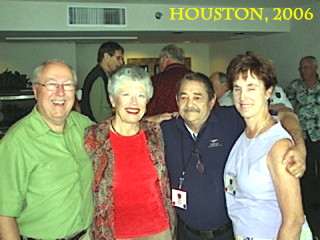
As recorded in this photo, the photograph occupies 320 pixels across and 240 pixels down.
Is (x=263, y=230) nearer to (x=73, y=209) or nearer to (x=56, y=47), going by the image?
(x=73, y=209)

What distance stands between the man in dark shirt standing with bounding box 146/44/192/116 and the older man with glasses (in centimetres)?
122

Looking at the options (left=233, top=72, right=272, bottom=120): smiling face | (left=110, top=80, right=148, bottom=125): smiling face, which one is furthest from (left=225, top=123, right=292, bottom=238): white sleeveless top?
(left=110, top=80, right=148, bottom=125): smiling face

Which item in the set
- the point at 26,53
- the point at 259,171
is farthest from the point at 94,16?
the point at 259,171

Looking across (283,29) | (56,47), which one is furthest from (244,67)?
(56,47)

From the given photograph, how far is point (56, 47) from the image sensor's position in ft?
26.7

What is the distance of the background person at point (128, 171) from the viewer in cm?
190

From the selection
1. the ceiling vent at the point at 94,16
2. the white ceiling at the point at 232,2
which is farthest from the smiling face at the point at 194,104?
the ceiling vent at the point at 94,16

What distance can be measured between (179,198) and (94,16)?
418 centimetres

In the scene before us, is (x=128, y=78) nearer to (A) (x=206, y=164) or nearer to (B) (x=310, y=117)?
(A) (x=206, y=164)

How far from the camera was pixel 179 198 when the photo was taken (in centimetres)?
206

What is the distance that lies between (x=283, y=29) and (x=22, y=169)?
6379 millimetres

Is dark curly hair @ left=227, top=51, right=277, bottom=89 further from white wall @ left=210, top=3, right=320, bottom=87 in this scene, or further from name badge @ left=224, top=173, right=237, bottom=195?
white wall @ left=210, top=3, right=320, bottom=87

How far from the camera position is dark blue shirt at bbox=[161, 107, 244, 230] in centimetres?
202

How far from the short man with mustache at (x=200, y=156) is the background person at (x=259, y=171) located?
0.55 ft
